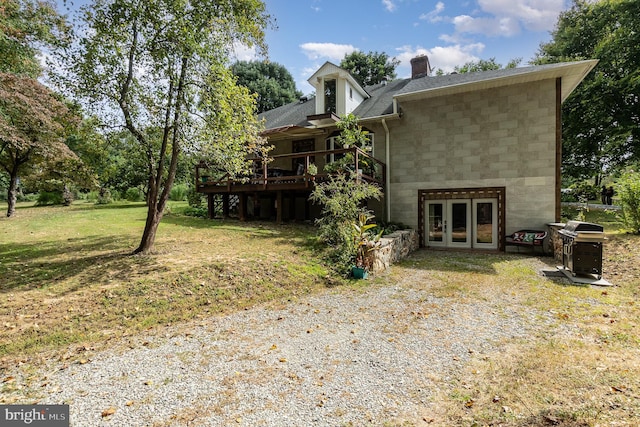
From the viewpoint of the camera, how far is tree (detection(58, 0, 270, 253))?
249 inches

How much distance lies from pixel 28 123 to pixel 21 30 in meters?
3.19

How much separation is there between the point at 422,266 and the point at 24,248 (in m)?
10.9

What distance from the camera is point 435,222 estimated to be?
40.4ft

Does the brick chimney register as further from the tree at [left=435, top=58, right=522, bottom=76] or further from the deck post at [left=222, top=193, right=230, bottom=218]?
the deck post at [left=222, top=193, right=230, bottom=218]

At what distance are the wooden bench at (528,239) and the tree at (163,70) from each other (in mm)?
9540

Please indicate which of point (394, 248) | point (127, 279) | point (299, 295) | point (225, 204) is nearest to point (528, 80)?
point (394, 248)

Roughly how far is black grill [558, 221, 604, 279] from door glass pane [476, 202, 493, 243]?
412 centimetres

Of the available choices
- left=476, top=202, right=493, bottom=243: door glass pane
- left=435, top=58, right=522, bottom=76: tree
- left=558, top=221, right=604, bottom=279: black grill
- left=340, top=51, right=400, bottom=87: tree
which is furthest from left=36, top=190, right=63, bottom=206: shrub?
left=435, top=58, right=522, bottom=76: tree

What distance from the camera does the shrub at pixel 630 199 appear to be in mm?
9094

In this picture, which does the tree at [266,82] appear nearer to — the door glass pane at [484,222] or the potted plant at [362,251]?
the door glass pane at [484,222]

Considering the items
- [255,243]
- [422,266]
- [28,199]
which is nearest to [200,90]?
[255,243]

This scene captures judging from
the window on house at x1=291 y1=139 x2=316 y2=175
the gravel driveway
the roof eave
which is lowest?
the gravel driveway

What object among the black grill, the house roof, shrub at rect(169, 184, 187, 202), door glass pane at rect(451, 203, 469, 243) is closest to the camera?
the black grill

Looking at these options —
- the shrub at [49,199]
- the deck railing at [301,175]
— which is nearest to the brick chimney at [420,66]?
the deck railing at [301,175]
